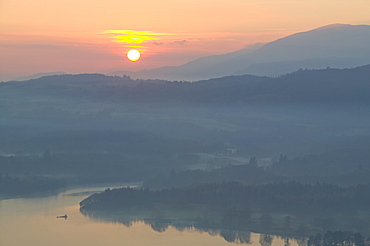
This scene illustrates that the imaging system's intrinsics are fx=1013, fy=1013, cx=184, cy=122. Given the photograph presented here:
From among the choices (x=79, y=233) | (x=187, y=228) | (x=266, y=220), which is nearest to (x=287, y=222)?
(x=266, y=220)

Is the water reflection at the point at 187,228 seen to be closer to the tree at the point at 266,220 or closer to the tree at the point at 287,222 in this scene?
the tree at the point at 266,220

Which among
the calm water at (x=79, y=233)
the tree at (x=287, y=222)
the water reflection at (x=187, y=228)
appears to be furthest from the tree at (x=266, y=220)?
the calm water at (x=79, y=233)

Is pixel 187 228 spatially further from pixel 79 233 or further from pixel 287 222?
pixel 79 233

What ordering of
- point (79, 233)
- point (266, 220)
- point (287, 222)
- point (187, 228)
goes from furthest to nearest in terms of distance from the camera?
point (266, 220) < point (187, 228) < point (287, 222) < point (79, 233)

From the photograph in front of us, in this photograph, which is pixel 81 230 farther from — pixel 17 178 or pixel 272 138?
pixel 272 138

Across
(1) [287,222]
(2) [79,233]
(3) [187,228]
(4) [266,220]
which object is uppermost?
(2) [79,233]

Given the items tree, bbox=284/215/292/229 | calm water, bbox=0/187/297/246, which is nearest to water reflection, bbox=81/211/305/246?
calm water, bbox=0/187/297/246

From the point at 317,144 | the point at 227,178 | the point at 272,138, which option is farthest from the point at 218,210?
the point at 272,138

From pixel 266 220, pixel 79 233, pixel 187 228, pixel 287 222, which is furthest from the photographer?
pixel 266 220
